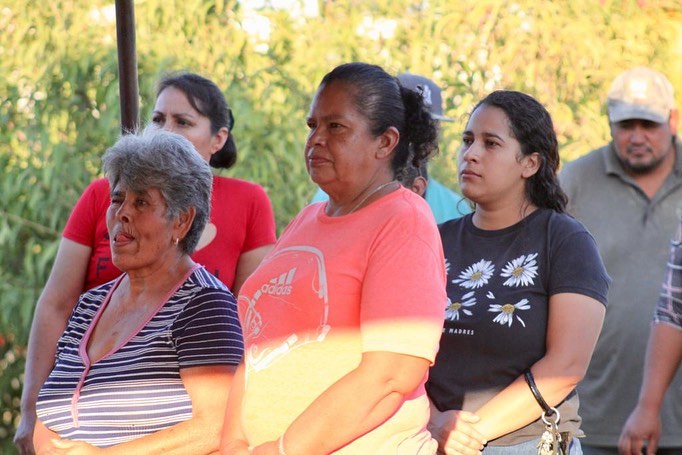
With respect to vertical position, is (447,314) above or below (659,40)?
below

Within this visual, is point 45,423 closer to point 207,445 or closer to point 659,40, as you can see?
point 207,445

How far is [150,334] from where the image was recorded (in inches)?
121

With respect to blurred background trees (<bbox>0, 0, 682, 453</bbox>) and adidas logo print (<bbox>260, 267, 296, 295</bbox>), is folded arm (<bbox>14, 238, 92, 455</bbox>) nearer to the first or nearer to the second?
adidas logo print (<bbox>260, 267, 296, 295</bbox>)

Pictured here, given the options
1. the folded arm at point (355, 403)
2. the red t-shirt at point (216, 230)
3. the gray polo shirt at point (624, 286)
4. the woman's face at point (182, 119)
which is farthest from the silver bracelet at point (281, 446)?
the gray polo shirt at point (624, 286)

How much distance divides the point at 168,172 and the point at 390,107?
2.46ft

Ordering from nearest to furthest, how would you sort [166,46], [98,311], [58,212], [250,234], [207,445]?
[207,445] → [98,311] → [250,234] → [58,212] → [166,46]

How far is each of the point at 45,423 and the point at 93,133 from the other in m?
2.87

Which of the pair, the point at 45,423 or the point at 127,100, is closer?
the point at 45,423

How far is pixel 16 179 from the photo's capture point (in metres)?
5.64

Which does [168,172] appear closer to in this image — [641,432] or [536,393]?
[536,393]

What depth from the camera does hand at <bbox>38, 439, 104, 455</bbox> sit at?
9.88ft

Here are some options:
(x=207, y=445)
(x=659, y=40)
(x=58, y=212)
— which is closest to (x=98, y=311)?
(x=207, y=445)

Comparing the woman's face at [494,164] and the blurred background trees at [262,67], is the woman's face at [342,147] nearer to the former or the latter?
the woman's face at [494,164]

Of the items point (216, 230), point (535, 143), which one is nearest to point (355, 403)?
point (535, 143)
